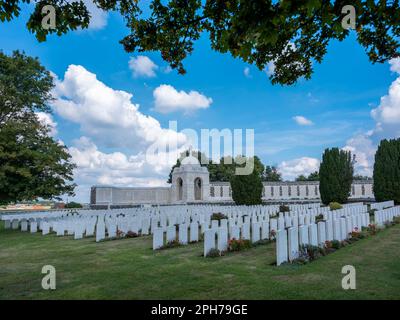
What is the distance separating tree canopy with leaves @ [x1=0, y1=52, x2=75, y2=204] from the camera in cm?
1530

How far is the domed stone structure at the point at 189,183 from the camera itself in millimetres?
41269

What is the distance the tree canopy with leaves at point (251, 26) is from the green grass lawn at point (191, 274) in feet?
13.0

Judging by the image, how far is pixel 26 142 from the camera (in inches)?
635

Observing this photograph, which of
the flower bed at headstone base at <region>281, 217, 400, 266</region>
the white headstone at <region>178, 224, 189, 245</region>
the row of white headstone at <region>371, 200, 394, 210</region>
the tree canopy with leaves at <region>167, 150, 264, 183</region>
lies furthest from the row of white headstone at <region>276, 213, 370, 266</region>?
the tree canopy with leaves at <region>167, 150, 264, 183</region>

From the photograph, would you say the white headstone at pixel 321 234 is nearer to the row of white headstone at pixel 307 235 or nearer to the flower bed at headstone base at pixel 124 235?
the row of white headstone at pixel 307 235

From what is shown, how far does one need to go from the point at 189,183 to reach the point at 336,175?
63.3 ft

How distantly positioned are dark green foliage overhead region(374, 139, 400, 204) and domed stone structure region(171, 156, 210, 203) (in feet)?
71.3

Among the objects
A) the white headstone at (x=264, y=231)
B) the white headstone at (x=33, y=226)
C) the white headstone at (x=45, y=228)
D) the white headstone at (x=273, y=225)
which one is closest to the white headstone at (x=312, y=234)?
the white headstone at (x=264, y=231)

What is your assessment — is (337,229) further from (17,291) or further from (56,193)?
(56,193)

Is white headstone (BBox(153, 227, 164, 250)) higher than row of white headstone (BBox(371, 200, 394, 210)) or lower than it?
lower

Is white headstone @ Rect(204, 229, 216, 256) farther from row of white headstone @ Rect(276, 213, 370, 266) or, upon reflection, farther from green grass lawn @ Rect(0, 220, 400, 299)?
row of white headstone @ Rect(276, 213, 370, 266)

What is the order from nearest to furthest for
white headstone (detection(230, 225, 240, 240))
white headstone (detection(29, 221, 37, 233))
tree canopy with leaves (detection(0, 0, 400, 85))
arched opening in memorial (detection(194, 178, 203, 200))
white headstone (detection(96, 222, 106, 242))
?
tree canopy with leaves (detection(0, 0, 400, 85)), white headstone (detection(230, 225, 240, 240)), white headstone (detection(96, 222, 106, 242)), white headstone (detection(29, 221, 37, 233)), arched opening in memorial (detection(194, 178, 203, 200))

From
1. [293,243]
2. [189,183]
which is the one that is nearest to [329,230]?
[293,243]
